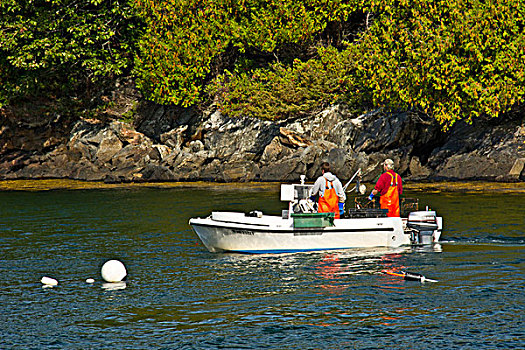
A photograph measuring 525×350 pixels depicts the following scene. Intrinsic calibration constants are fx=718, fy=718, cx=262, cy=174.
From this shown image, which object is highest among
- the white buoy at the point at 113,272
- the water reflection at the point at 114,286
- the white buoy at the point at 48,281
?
the white buoy at the point at 113,272

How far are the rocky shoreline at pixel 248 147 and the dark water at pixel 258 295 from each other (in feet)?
58.1

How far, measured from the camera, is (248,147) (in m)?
46.9

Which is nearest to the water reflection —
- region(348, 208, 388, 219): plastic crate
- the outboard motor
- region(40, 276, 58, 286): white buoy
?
region(40, 276, 58, 286): white buoy

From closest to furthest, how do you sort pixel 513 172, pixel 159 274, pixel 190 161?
pixel 159 274 < pixel 513 172 < pixel 190 161

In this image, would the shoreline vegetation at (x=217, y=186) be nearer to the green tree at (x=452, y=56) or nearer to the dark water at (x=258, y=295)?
the green tree at (x=452, y=56)

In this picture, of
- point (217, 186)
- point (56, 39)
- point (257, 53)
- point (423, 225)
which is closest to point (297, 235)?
point (423, 225)

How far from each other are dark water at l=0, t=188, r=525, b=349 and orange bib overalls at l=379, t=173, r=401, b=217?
3.60ft

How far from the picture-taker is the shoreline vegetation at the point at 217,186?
33812mm

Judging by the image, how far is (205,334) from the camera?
1191 cm

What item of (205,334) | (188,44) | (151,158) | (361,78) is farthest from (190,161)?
(205,334)

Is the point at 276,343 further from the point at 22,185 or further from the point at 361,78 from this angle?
the point at 22,185

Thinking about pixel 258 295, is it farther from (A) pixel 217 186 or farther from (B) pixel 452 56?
(B) pixel 452 56

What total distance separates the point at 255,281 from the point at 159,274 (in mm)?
2432

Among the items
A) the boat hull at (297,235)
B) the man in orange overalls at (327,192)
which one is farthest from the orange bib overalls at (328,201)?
the boat hull at (297,235)
